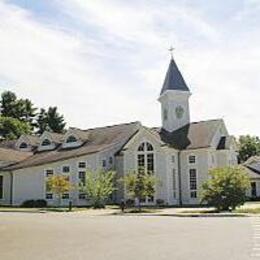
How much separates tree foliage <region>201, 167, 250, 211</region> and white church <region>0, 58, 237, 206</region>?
13431 mm

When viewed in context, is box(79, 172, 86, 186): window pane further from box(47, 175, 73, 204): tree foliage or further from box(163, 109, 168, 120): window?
box(163, 109, 168, 120): window

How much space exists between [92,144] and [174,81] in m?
11.8

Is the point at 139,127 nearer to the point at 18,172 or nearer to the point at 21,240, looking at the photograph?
the point at 18,172

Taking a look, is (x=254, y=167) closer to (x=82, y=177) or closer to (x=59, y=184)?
(x=82, y=177)

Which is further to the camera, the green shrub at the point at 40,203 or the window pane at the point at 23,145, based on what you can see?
the window pane at the point at 23,145

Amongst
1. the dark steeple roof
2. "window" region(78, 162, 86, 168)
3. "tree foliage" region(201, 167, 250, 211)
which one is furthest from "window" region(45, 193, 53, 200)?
"tree foliage" region(201, 167, 250, 211)

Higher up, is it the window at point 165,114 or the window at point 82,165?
the window at point 165,114

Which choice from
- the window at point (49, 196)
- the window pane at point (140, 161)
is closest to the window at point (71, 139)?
the window at point (49, 196)

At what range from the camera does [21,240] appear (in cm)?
1716

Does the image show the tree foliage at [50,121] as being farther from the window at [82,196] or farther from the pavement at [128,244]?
the pavement at [128,244]

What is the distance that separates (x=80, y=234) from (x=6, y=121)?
6770 cm

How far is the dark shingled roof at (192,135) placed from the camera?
177 feet

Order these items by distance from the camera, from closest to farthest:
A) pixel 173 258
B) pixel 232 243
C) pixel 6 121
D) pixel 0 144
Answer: pixel 173 258, pixel 232 243, pixel 0 144, pixel 6 121

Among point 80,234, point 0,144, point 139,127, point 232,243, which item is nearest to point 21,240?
point 80,234
